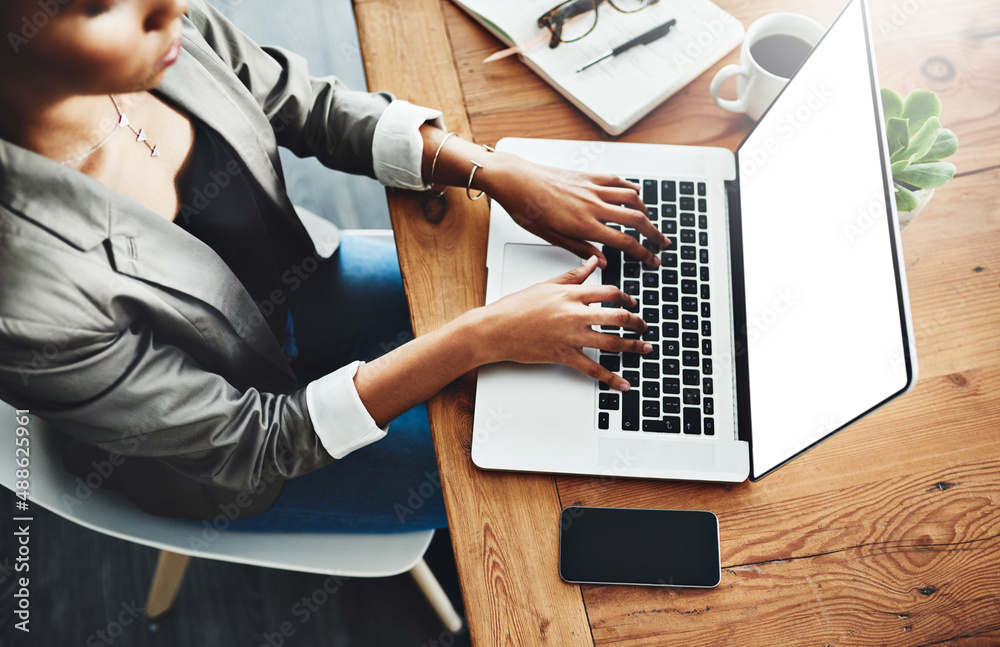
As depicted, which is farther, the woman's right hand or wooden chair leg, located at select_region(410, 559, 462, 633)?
wooden chair leg, located at select_region(410, 559, 462, 633)

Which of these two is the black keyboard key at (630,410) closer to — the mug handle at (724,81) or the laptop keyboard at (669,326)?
the laptop keyboard at (669,326)

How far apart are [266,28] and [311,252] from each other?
1.26m

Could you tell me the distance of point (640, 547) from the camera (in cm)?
65

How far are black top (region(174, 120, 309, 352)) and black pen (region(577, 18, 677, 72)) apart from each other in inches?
19.4

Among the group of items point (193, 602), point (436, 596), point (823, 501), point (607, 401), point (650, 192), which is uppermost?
point (650, 192)

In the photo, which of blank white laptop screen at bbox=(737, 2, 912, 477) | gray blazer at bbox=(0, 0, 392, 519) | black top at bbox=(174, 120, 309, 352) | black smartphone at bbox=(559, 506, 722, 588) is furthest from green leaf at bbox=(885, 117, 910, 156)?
black top at bbox=(174, 120, 309, 352)

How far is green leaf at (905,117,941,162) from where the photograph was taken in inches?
25.3

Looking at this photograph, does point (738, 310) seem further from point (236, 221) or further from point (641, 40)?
point (236, 221)

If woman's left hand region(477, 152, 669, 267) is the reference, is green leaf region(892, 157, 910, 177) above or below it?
above

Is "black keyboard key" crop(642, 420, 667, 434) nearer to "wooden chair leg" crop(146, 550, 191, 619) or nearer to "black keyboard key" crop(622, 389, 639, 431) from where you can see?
"black keyboard key" crop(622, 389, 639, 431)

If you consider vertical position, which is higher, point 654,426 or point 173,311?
point 173,311

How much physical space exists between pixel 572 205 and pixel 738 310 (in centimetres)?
25

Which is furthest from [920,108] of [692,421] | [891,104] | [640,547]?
[640,547]

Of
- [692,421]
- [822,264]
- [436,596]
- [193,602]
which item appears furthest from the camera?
[193,602]
